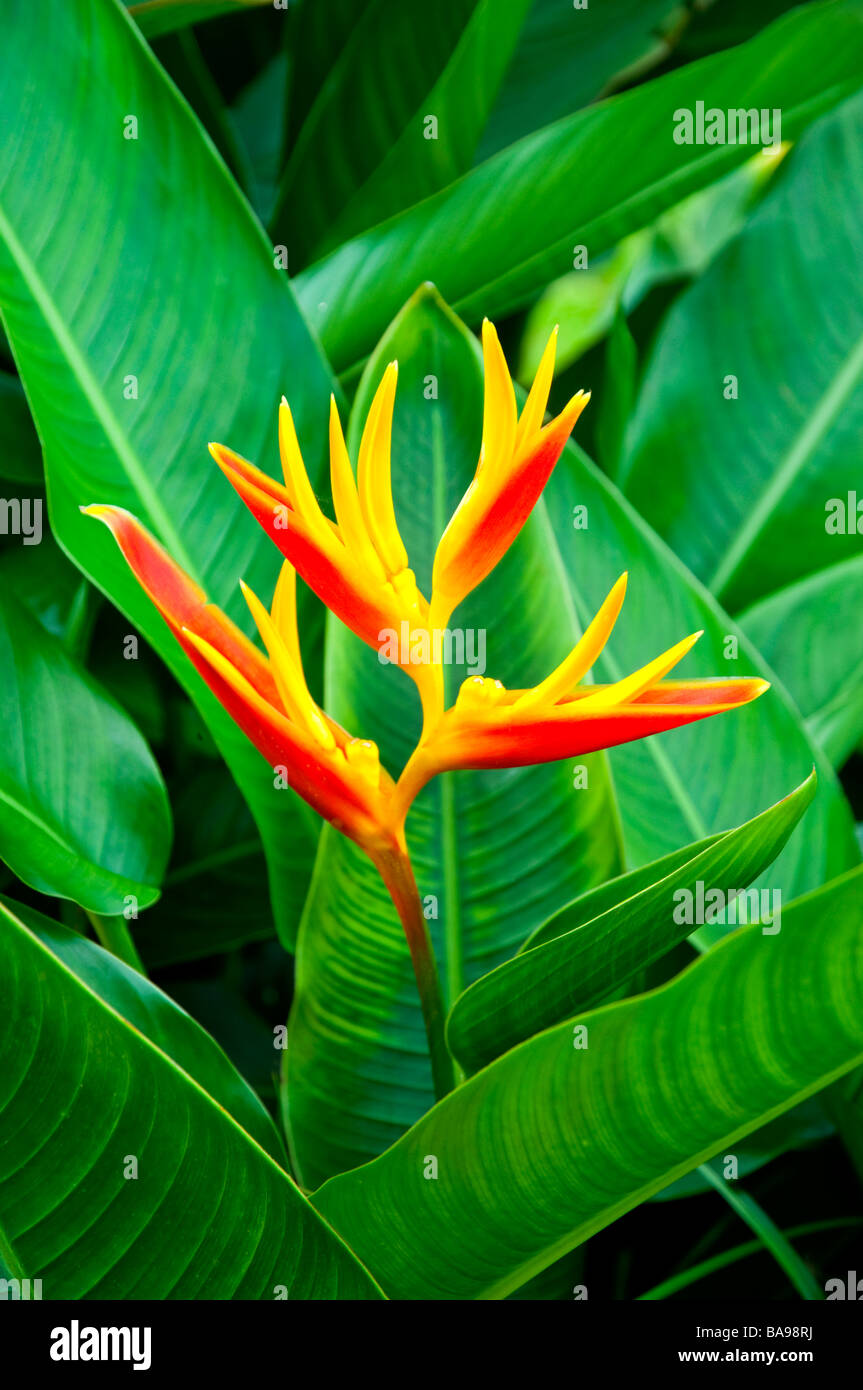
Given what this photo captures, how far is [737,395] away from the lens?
69cm

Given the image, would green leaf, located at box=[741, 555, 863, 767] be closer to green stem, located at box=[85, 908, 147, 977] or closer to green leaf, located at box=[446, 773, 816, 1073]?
green leaf, located at box=[446, 773, 816, 1073]

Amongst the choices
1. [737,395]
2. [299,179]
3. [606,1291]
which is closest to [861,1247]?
[606,1291]

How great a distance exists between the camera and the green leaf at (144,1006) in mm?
473

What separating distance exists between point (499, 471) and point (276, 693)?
4.0 inches

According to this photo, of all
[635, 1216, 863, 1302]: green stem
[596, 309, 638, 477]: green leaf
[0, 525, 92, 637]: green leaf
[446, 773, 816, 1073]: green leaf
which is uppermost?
[596, 309, 638, 477]: green leaf

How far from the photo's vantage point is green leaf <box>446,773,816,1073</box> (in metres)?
0.38

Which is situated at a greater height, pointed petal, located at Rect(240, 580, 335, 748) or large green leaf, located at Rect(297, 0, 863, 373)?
large green leaf, located at Rect(297, 0, 863, 373)

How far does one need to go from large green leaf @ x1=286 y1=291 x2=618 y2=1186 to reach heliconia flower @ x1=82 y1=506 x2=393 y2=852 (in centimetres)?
11


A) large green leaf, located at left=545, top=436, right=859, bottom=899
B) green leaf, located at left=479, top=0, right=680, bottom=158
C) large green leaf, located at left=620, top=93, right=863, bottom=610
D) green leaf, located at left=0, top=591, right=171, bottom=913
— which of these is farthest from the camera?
green leaf, located at left=479, top=0, right=680, bottom=158

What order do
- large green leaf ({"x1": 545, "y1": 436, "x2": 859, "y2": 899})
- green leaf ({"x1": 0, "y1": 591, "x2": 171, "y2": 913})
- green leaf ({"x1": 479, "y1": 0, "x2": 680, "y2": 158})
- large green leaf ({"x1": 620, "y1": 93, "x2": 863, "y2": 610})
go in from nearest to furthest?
1. green leaf ({"x1": 0, "y1": 591, "x2": 171, "y2": 913})
2. large green leaf ({"x1": 545, "y1": 436, "x2": 859, "y2": 899})
3. large green leaf ({"x1": 620, "y1": 93, "x2": 863, "y2": 610})
4. green leaf ({"x1": 479, "y1": 0, "x2": 680, "y2": 158})

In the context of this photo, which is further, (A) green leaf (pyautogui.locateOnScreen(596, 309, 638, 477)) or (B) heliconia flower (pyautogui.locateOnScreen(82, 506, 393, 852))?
(A) green leaf (pyautogui.locateOnScreen(596, 309, 638, 477))

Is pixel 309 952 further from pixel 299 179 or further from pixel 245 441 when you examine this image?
pixel 299 179

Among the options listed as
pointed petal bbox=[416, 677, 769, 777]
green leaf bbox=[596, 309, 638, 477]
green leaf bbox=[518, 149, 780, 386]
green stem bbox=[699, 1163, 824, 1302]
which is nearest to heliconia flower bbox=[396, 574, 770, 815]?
pointed petal bbox=[416, 677, 769, 777]
